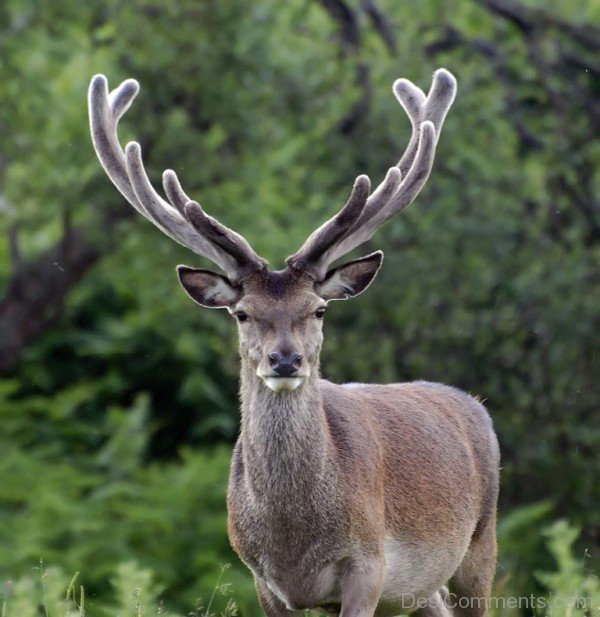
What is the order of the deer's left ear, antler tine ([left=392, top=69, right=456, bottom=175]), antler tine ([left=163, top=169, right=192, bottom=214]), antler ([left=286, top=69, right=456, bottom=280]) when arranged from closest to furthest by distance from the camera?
antler ([left=286, top=69, right=456, bottom=280]), the deer's left ear, antler tine ([left=163, top=169, right=192, bottom=214]), antler tine ([left=392, top=69, right=456, bottom=175])

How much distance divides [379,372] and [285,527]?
8.46 metres

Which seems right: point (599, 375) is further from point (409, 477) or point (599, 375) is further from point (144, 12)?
point (409, 477)

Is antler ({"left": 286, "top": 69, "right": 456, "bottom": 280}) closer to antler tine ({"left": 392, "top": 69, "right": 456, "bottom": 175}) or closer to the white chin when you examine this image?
antler tine ({"left": 392, "top": 69, "right": 456, "bottom": 175})

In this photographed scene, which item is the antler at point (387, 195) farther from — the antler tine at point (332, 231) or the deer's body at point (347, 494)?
the deer's body at point (347, 494)

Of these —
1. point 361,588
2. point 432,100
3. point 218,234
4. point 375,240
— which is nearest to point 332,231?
point 218,234

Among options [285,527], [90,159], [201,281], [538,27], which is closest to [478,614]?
[285,527]

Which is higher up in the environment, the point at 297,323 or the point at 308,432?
the point at 297,323

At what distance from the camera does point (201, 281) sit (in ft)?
20.5

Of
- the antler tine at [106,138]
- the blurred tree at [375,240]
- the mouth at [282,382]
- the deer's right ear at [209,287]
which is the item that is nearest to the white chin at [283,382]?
the mouth at [282,382]

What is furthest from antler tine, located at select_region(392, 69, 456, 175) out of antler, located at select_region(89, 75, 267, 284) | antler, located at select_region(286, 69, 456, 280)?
antler, located at select_region(89, 75, 267, 284)

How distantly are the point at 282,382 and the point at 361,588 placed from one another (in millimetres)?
858

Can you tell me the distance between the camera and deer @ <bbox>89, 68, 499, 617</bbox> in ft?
19.5

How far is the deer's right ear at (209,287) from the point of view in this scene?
245 inches

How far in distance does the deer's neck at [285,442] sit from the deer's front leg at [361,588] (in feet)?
1.14
